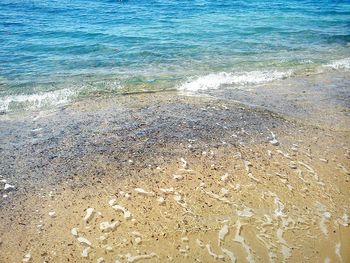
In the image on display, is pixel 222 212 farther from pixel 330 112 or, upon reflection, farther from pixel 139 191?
pixel 330 112

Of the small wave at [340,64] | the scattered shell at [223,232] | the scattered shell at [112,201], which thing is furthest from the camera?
the small wave at [340,64]

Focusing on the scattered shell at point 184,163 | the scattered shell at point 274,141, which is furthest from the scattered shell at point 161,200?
the scattered shell at point 274,141

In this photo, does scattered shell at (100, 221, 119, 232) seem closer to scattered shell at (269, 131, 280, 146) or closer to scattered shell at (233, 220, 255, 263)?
scattered shell at (233, 220, 255, 263)

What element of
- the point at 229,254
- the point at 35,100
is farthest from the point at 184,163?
the point at 35,100

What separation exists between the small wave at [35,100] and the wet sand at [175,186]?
809 millimetres

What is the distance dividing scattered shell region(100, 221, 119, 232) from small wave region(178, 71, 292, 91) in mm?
6662

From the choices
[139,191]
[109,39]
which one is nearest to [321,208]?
[139,191]

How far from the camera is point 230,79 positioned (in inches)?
502

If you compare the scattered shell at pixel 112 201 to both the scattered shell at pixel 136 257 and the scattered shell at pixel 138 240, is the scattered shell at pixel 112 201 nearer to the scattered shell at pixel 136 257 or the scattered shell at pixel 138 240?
→ the scattered shell at pixel 138 240

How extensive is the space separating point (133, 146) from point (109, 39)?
11.3 m

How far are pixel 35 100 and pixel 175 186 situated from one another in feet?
20.8

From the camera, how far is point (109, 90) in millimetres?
11773

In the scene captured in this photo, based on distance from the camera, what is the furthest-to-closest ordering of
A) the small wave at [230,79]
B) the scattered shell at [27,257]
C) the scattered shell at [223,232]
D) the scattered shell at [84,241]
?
the small wave at [230,79] < the scattered shell at [223,232] < the scattered shell at [84,241] < the scattered shell at [27,257]

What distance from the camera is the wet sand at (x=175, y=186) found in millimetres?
5570
